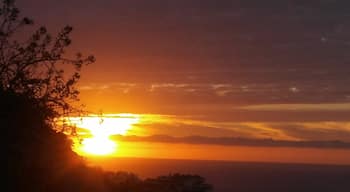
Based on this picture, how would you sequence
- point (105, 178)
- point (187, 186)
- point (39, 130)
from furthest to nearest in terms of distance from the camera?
point (187, 186) → point (105, 178) → point (39, 130)

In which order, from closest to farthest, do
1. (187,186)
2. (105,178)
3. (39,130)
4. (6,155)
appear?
1. (6,155)
2. (39,130)
3. (105,178)
4. (187,186)

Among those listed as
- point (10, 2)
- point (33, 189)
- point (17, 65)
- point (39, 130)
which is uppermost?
point (10, 2)

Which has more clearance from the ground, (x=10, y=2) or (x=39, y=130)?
(x=10, y=2)

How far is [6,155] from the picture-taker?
24.5 meters

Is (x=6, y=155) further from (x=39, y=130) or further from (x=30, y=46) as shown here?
(x=30, y=46)

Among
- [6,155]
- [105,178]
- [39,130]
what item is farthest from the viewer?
[105,178]

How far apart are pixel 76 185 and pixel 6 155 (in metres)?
3.56

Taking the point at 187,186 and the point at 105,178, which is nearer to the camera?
the point at 105,178

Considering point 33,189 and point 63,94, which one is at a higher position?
point 63,94

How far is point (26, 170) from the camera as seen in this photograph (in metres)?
25.0

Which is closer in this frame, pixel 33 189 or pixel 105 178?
pixel 33 189

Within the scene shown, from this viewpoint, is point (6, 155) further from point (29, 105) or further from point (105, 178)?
point (105, 178)

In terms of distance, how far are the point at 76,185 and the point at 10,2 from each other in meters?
6.61

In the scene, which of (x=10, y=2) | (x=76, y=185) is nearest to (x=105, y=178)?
(x=76, y=185)
